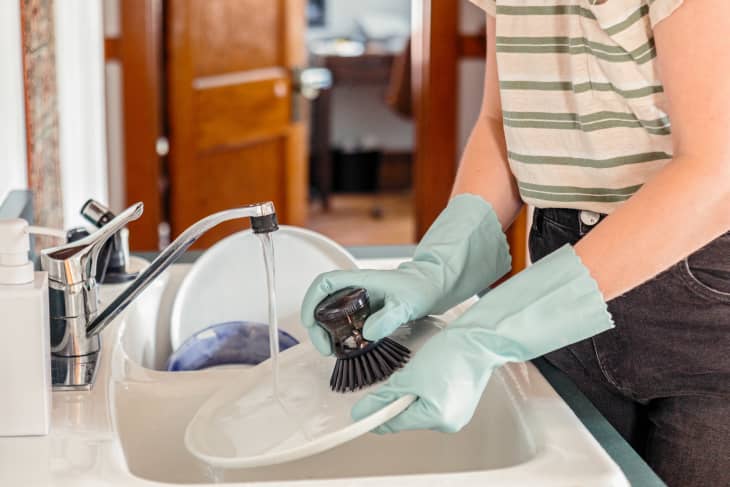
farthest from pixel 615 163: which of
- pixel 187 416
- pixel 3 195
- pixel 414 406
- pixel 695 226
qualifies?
pixel 3 195

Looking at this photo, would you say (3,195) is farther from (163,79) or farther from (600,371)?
(163,79)

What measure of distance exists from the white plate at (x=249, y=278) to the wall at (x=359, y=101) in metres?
5.08

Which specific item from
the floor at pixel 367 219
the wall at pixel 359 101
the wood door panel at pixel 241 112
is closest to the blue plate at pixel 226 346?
the wood door panel at pixel 241 112

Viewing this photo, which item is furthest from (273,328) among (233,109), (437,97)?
(233,109)

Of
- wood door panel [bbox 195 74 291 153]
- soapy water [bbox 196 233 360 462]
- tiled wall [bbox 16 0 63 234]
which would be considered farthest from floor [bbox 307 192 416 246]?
soapy water [bbox 196 233 360 462]

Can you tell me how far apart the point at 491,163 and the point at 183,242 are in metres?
0.39

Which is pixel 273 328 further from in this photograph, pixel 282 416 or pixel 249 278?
pixel 249 278

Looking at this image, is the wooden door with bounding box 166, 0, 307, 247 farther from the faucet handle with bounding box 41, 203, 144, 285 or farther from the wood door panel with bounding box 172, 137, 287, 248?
the faucet handle with bounding box 41, 203, 144, 285

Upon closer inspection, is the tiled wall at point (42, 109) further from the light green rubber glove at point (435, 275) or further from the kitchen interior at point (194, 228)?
the light green rubber glove at point (435, 275)

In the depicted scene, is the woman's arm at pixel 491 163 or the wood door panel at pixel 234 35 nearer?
the woman's arm at pixel 491 163

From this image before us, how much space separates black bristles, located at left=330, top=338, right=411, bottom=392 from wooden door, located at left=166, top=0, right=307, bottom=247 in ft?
7.48

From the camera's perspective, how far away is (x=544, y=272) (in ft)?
2.99

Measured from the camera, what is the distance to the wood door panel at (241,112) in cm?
337

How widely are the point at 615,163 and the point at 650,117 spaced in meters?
0.06
